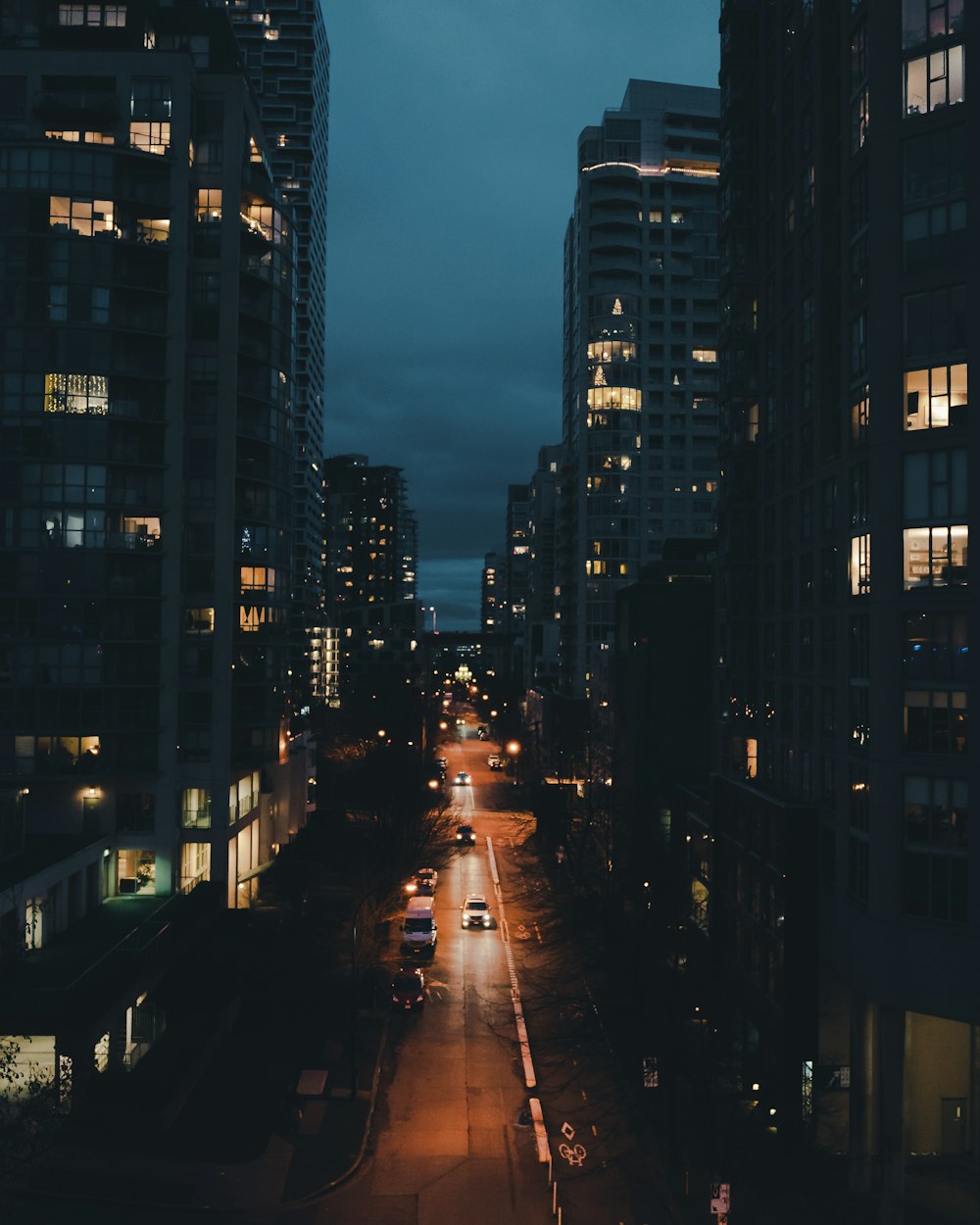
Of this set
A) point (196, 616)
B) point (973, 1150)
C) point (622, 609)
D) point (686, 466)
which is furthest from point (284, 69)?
point (973, 1150)

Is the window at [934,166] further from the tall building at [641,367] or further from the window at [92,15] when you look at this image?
the tall building at [641,367]

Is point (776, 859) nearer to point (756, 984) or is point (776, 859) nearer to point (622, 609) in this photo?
point (756, 984)

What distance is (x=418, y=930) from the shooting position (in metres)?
55.7

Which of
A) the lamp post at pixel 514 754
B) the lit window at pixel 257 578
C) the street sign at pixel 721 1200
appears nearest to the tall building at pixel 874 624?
the street sign at pixel 721 1200

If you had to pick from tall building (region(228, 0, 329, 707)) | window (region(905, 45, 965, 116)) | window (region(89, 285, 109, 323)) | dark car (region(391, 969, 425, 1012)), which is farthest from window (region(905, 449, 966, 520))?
tall building (region(228, 0, 329, 707))

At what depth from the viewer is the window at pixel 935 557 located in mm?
33812

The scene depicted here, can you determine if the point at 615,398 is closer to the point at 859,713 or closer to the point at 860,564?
the point at 860,564

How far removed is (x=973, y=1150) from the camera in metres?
35.1

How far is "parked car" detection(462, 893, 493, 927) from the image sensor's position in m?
60.8

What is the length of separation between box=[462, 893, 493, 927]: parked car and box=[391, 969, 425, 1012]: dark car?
1248 centimetres

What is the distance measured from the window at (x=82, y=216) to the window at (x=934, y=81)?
38.5 metres

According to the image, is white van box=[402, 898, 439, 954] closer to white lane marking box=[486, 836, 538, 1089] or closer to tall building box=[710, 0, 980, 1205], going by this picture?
white lane marking box=[486, 836, 538, 1089]

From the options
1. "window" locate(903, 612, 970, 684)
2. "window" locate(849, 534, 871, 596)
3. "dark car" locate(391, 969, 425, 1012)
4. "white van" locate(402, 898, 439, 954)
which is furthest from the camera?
"white van" locate(402, 898, 439, 954)

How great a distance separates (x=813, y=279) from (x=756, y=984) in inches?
1167
